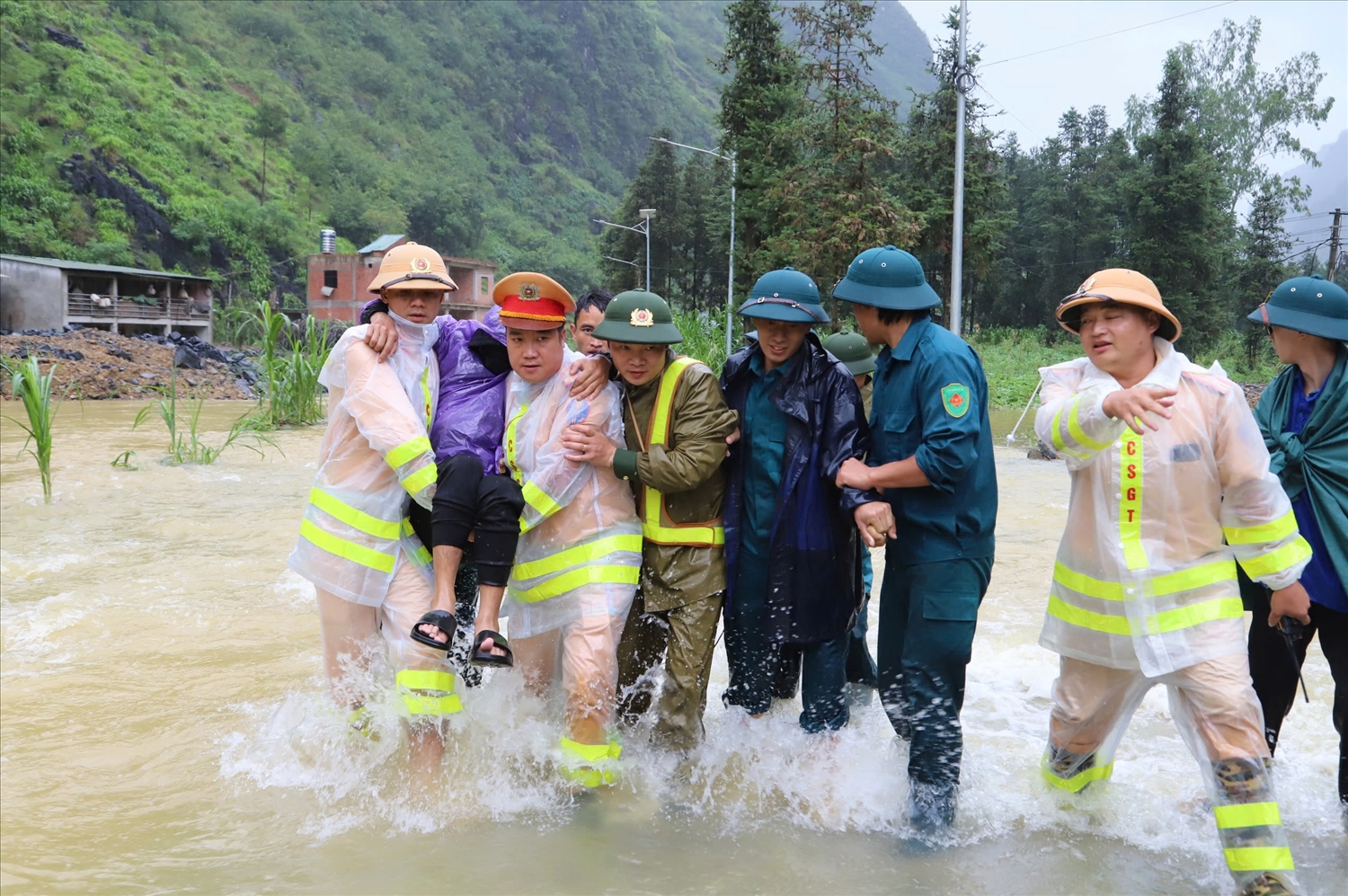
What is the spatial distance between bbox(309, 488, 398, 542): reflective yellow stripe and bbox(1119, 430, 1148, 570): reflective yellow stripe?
2.55 m

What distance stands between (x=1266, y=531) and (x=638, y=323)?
2193 millimetres

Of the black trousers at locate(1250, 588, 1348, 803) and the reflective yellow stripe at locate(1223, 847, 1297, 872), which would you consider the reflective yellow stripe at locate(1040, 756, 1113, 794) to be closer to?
the black trousers at locate(1250, 588, 1348, 803)

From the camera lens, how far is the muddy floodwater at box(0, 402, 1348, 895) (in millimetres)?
3564

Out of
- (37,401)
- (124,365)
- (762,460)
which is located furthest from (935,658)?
(124,365)

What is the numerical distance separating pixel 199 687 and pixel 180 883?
81.7 inches

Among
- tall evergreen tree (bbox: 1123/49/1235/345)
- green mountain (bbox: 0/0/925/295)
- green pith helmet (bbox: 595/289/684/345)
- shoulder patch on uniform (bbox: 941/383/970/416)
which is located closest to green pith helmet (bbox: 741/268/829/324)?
green pith helmet (bbox: 595/289/684/345)

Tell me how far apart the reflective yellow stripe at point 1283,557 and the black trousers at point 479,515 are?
2472 mm

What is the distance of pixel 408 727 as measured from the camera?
3.95 meters

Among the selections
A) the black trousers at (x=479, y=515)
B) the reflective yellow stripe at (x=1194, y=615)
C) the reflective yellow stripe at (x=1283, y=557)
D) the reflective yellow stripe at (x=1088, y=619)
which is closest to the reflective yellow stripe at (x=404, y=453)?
the black trousers at (x=479, y=515)

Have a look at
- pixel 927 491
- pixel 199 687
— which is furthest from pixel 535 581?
pixel 199 687

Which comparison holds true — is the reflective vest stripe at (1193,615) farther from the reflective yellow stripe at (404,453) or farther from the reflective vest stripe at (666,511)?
the reflective yellow stripe at (404,453)

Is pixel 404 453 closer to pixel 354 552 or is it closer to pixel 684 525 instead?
pixel 354 552

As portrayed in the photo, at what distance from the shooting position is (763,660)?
164 inches

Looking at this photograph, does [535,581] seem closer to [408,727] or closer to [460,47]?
[408,727]
